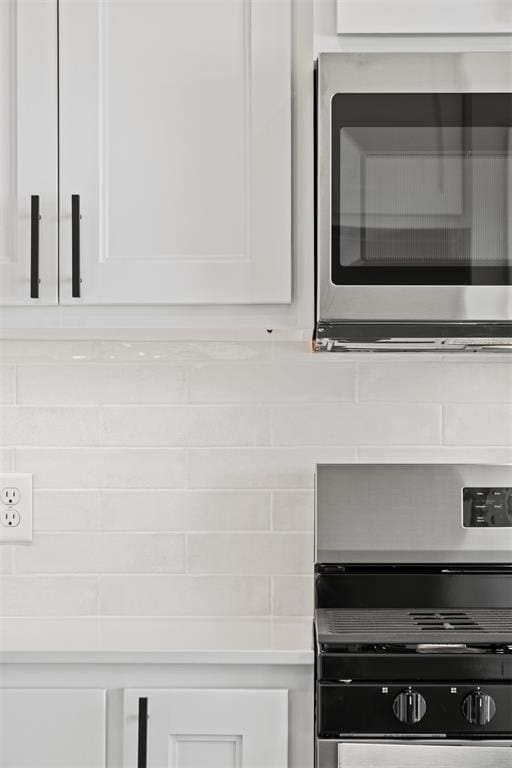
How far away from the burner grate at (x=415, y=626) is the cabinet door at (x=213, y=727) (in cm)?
17

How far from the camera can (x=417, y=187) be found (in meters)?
1.62

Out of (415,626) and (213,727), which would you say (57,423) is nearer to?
(213,727)

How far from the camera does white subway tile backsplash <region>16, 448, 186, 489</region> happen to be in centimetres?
206

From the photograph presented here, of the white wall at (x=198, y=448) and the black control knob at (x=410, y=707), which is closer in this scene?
the black control knob at (x=410, y=707)

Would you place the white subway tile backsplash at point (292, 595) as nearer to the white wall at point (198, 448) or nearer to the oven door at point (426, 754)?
the white wall at point (198, 448)

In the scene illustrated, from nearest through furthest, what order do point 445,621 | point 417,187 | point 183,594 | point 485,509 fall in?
point 417,187
point 445,621
point 485,509
point 183,594

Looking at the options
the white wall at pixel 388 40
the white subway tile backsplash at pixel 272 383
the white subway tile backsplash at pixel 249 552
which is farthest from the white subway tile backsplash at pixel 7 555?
the white wall at pixel 388 40

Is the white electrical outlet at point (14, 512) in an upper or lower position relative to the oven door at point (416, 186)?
lower

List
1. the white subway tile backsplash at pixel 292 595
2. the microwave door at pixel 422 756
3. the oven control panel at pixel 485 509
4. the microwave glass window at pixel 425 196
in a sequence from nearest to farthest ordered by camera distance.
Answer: the microwave door at pixel 422 756
the microwave glass window at pixel 425 196
the oven control panel at pixel 485 509
the white subway tile backsplash at pixel 292 595

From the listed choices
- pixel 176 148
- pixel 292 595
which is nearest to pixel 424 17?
pixel 176 148

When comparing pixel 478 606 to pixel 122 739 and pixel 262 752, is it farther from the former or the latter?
pixel 122 739

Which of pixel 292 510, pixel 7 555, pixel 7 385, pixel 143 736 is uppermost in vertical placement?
pixel 7 385

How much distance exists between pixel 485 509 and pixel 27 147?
1.15 m

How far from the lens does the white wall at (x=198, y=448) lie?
2.05m
